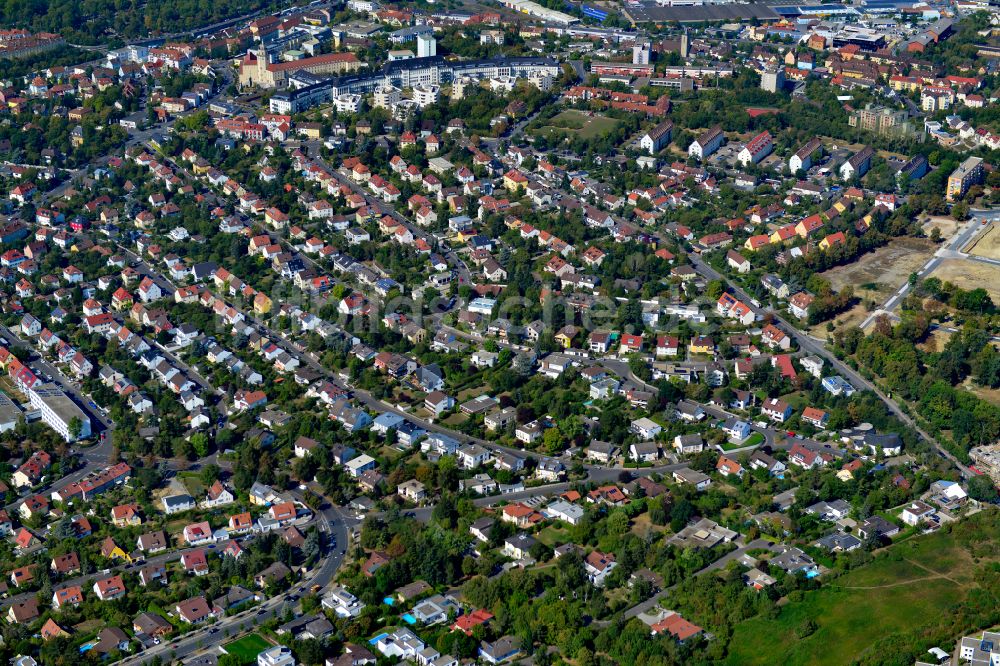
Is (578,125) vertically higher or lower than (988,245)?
higher

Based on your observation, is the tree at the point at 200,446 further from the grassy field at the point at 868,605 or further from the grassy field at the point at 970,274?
the grassy field at the point at 970,274

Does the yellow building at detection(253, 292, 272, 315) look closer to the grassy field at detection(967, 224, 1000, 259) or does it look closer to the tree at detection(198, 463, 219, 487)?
the tree at detection(198, 463, 219, 487)

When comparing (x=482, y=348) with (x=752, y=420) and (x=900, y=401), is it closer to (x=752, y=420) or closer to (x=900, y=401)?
(x=752, y=420)

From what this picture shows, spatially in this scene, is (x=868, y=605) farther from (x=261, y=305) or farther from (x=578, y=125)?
(x=578, y=125)

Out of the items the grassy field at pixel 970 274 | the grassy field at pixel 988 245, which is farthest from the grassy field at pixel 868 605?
the grassy field at pixel 988 245

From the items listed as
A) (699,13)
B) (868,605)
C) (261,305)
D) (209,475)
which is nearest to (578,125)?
→ (699,13)
